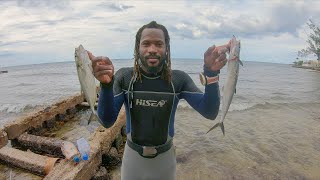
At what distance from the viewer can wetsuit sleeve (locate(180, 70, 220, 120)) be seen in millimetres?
3557

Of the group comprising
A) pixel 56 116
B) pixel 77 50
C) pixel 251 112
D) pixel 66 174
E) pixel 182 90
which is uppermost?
pixel 77 50

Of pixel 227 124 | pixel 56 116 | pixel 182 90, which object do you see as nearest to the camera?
pixel 182 90

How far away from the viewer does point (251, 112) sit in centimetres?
1870

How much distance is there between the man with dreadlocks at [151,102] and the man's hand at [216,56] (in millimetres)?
378

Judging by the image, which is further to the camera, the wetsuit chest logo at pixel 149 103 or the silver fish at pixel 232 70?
the wetsuit chest logo at pixel 149 103

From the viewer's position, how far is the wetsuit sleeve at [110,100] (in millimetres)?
3511

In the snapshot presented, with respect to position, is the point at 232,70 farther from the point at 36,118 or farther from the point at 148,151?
the point at 36,118

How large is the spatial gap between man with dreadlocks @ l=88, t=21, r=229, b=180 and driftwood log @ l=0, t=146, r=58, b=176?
338 centimetres

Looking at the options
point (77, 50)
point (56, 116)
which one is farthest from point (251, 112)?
point (77, 50)

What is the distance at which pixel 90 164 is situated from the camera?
6707 millimetres

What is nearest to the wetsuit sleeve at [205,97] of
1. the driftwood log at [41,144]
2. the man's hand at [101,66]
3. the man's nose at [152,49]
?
the man's nose at [152,49]

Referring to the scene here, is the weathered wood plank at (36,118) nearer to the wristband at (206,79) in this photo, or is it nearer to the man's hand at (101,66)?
the man's hand at (101,66)

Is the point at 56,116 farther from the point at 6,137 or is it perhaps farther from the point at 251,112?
the point at 251,112

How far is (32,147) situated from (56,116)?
12.9 ft
